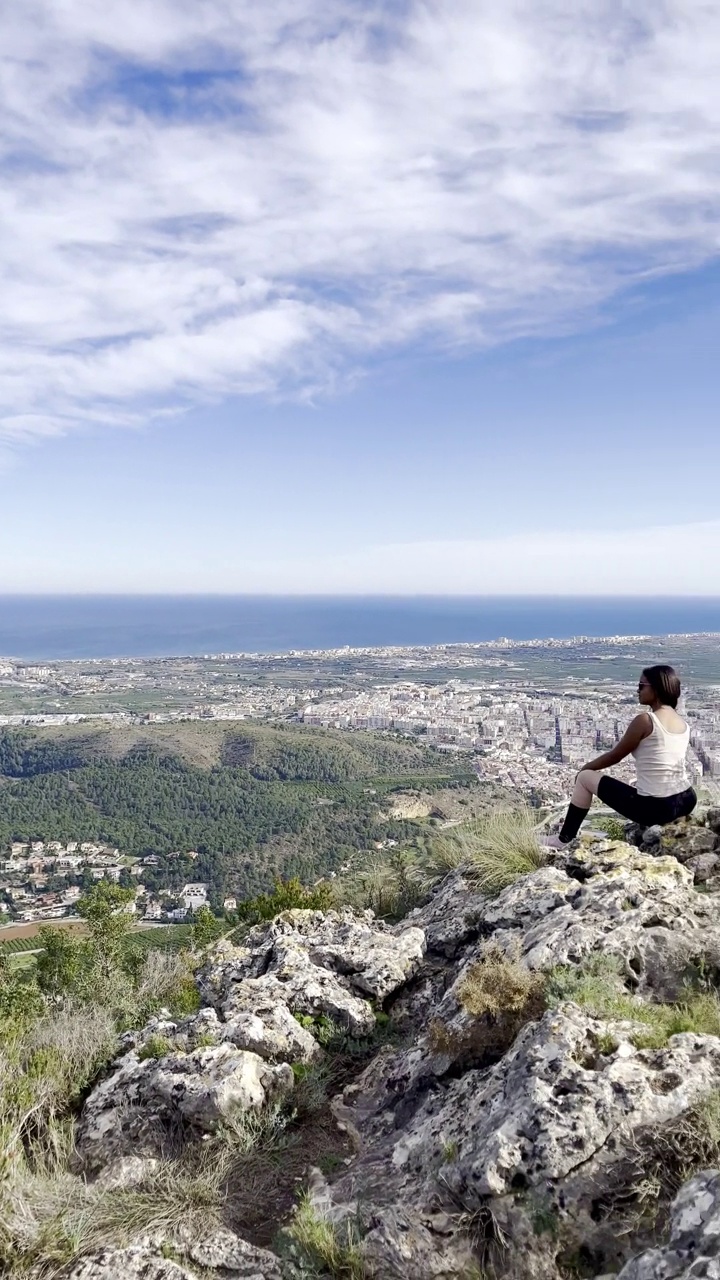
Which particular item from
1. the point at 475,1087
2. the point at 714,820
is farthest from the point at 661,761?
the point at 475,1087

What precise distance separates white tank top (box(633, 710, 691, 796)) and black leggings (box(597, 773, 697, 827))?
0.06m

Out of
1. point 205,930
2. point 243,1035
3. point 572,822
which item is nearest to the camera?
point 243,1035

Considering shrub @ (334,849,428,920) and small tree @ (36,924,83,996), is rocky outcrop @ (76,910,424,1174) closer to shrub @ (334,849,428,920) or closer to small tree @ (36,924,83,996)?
shrub @ (334,849,428,920)

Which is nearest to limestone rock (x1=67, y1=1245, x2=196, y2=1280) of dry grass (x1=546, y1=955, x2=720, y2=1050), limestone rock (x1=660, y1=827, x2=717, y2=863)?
dry grass (x1=546, y1=955, x2=720, y2=1050)

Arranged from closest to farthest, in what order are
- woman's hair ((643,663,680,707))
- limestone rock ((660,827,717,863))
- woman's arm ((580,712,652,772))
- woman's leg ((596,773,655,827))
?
1. woman's arm ((580,712,652,772))
2. woman's hair ((643,663,680,707))
3. limestone rock ((660,827,717,863))
4. woman's leg ((596,773,655,827))

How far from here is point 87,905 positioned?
42.9ft

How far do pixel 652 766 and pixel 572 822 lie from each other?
0.97 metres

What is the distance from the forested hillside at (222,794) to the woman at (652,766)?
29.1m

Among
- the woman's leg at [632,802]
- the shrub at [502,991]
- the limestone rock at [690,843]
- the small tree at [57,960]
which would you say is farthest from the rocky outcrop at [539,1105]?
the small tree at [57,960]

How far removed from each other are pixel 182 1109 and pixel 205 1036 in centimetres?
67

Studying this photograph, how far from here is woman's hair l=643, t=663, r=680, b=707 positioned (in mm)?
6109

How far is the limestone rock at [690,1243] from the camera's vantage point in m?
2.27

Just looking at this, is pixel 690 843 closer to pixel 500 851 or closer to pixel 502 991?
pixel 500 851

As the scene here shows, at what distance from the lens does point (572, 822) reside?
6.70 m
